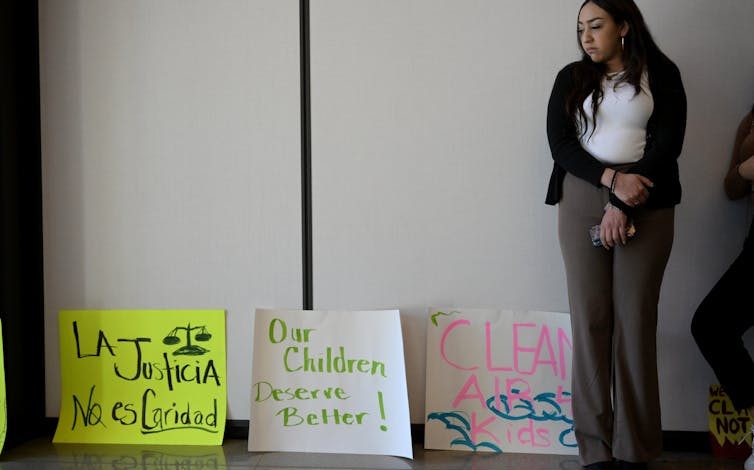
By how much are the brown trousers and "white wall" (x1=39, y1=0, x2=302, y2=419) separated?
89cm

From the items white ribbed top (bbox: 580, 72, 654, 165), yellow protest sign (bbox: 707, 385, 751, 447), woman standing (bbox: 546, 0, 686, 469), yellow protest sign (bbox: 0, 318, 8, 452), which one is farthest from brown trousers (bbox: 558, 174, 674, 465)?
yellow protest sign (bbox: 0, 318, 8, 452)

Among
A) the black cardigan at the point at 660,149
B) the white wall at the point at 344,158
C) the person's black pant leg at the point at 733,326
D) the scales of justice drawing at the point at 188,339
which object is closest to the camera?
the black cardigan at the point at 660,149

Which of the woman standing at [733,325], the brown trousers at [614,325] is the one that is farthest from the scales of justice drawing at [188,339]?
the woman standing at [733,325]

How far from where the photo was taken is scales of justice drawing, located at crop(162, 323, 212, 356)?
2316 millimetres

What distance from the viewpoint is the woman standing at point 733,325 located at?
78.0 inches

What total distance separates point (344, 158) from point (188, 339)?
0.80 metres

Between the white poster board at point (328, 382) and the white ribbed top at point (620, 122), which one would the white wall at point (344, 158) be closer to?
the white poster board at point (328, 382)

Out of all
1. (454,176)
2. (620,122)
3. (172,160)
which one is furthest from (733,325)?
(172,160)

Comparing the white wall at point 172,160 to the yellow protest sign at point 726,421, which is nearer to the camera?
the yellow protest sign at point 726,421

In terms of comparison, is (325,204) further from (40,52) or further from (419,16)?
(40,52)

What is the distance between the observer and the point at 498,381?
2.23 meters

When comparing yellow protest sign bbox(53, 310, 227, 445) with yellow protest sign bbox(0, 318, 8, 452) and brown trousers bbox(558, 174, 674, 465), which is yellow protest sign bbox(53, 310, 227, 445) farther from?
brown trousers bbox(558, 174, 674, 465)

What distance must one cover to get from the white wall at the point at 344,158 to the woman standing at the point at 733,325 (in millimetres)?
182

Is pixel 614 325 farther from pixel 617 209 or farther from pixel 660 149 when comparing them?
pixel 660 149
